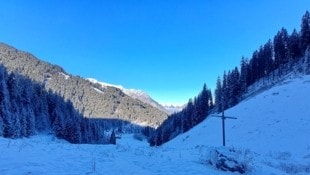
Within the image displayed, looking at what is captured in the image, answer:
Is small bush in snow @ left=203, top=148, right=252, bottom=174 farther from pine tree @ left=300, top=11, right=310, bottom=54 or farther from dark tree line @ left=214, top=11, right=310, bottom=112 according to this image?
pine tree @ left=300, top=11, right=310, bottom=54

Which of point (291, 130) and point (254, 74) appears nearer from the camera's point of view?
point (291, 130)

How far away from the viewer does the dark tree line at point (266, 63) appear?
110000 mm

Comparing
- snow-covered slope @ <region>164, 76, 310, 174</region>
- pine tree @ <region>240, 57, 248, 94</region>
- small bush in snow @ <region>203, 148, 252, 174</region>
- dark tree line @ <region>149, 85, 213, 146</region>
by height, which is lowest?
small bush in snow @ <region>203, 148, 252, 174</region>

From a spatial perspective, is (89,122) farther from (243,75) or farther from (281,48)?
(281,48)

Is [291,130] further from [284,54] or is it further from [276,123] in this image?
[284,54]

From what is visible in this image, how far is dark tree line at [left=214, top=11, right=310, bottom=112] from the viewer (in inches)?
4331

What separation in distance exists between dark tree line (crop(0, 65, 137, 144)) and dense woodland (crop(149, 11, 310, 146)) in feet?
112

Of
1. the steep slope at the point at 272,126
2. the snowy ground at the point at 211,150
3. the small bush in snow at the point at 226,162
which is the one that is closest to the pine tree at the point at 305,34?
the steep slope at the point at 272,126

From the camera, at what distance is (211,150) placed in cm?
2136

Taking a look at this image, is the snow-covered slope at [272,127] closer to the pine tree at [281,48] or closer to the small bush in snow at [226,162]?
the small bush in snow at [226,162]

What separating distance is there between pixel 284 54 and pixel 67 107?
244 ft

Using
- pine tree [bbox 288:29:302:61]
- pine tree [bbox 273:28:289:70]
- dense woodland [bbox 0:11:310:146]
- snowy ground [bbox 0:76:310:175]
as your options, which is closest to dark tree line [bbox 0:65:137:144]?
dense woodland [bbox 0:11:310:146]

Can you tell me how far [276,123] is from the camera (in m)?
55.4

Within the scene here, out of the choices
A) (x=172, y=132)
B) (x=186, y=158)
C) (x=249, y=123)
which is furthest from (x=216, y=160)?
(x=172, y=132)
